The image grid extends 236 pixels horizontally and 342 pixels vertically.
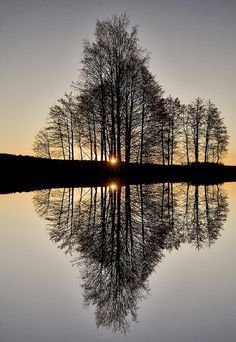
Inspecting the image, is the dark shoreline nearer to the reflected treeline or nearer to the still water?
the reflected treeline

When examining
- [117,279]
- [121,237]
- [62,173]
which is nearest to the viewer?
[117,279]

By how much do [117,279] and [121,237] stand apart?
2.21 meters

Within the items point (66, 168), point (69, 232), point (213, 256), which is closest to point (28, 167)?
point (66, 168)

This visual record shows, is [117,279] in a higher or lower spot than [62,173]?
lower

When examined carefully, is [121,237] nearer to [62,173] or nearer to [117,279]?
[117,279]

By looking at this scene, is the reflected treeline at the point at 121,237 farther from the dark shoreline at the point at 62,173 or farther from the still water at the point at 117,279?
the dark shoreline at the point at 62,173

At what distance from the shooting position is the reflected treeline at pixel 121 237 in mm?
4320

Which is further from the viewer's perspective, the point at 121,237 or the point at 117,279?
the point at 121,237

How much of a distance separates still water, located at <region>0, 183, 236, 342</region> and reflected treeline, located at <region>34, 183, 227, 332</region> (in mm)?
17

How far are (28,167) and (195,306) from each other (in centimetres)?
2042

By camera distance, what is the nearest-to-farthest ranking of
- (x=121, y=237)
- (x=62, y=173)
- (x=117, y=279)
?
(x=117, y=279), (x=121, y=237), (x=62, y=173)

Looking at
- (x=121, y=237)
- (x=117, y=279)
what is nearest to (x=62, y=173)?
(x=121, y=237)

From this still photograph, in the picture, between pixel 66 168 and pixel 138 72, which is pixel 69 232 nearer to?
pixel 66 168

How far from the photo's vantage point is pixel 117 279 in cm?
476
